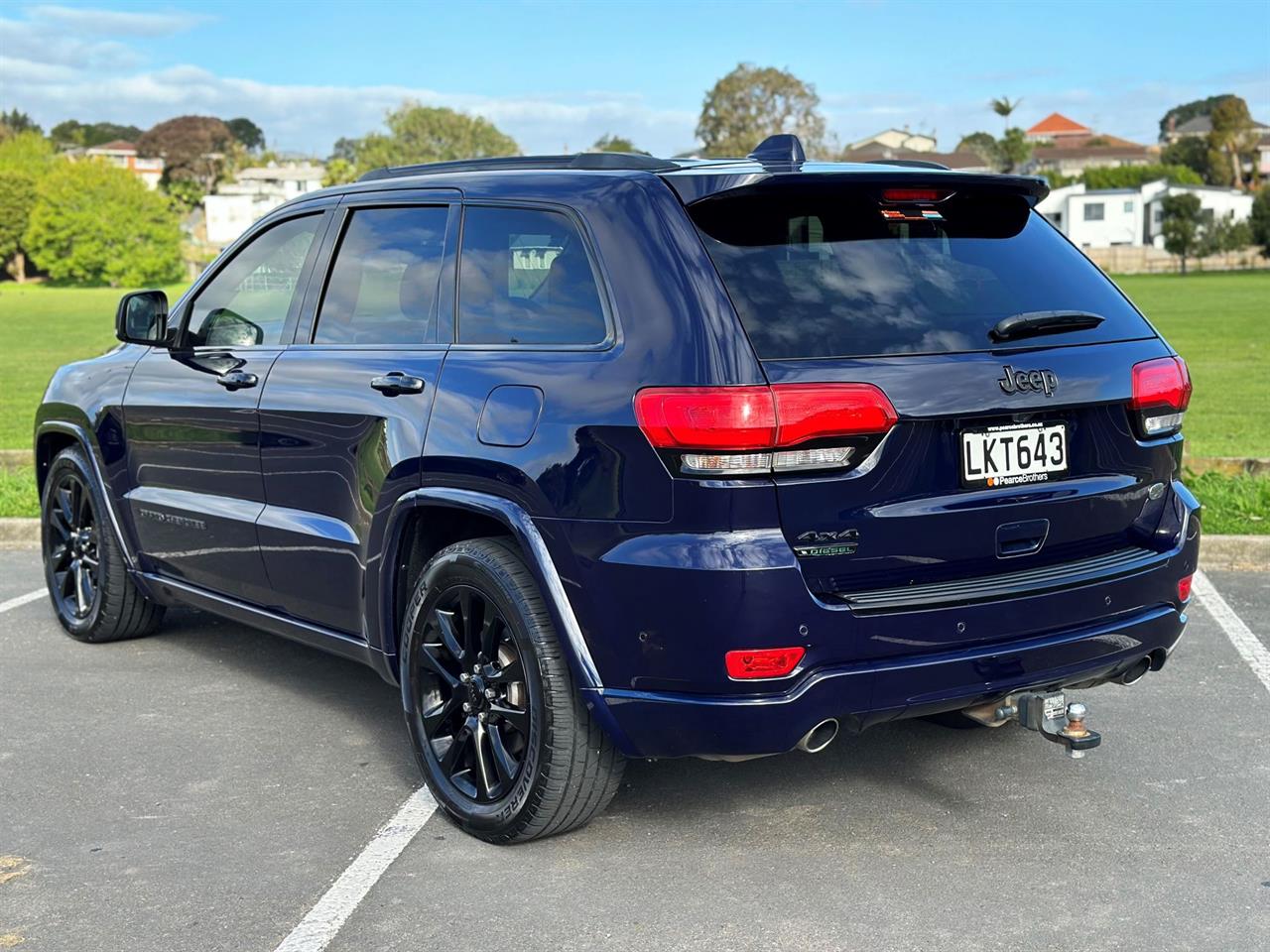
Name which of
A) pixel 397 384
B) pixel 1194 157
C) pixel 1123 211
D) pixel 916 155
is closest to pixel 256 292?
pixel 397 384

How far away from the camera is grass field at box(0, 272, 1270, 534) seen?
9359mm

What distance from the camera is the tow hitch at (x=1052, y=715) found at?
407 centimetres

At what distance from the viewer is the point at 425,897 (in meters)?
3.95

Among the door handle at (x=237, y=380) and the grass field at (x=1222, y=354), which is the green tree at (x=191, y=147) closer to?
the grass field at (x=1222, y=354)

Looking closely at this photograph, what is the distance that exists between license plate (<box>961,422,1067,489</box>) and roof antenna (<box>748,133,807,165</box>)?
37.2 inches

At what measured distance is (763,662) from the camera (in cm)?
365

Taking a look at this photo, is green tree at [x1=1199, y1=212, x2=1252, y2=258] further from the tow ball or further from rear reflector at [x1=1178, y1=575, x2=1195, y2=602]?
the tow ball

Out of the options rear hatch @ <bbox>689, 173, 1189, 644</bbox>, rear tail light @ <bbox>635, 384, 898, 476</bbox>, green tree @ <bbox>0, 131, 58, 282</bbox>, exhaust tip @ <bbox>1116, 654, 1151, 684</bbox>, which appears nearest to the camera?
rear tail light @ <bbox>635, 384, 898, 476</bbox>

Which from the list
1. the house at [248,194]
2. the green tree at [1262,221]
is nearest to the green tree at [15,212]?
the house at [248,194]

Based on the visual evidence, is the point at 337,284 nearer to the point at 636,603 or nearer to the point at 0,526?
the point at 636,603

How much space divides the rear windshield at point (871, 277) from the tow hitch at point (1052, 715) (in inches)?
36.6

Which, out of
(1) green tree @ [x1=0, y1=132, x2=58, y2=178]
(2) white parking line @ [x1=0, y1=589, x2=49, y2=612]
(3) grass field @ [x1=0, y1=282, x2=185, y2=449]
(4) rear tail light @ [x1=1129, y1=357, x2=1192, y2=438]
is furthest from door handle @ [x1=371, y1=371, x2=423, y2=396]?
(1) green tree @ [x1=0, y1=132, x2=58, y2=178]

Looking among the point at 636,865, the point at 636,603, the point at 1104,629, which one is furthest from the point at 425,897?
the point at 1104,629

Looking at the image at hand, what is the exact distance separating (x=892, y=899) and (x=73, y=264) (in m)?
94.7
